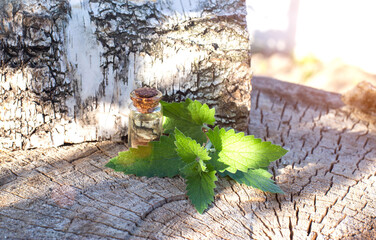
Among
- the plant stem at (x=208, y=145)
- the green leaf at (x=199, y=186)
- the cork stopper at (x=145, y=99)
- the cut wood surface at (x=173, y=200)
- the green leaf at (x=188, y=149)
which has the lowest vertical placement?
the cut wood surface at (x=173, y=200)

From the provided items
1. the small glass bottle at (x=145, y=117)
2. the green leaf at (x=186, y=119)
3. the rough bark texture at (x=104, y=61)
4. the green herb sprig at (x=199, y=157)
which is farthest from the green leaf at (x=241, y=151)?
the rough bark texture at (x=104, y=61)

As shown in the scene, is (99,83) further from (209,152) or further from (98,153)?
(209,152)

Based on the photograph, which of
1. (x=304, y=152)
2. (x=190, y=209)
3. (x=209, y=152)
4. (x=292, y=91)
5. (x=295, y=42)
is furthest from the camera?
(x=295, y=42)

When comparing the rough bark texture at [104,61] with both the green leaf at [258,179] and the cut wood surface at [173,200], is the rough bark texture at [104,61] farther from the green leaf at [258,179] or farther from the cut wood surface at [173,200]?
the green leaf at [258,179]

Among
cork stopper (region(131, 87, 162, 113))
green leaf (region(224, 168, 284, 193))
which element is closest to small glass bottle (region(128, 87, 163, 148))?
cork stopper (region(131, 87, 162, 113))

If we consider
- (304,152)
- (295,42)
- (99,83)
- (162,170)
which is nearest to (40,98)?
(99,83)

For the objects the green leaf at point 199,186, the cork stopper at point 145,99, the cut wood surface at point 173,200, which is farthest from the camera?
the cork stopper at point 145,99
